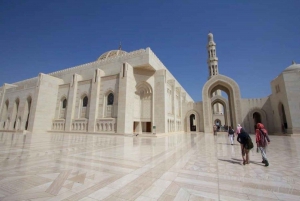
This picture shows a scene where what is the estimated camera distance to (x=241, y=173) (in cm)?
342

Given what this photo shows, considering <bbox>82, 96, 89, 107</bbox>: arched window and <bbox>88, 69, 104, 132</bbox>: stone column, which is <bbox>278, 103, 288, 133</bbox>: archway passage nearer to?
<bbox>88, 69, 104, 132</bbox>: stone column

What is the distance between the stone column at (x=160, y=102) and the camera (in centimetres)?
1747

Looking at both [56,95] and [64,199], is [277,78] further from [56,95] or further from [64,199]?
[56,95]

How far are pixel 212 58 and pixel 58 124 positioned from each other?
36.6 m

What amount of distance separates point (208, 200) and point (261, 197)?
3.03 ft

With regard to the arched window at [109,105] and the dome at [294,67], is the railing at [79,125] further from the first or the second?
the dome at [294,67]

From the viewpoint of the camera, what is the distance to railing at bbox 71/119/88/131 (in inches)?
742

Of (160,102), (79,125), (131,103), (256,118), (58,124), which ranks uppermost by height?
(160,102)

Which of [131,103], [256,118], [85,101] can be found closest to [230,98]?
[256,118]

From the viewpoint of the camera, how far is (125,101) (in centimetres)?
1636

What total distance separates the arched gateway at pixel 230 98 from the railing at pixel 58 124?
71.1ft

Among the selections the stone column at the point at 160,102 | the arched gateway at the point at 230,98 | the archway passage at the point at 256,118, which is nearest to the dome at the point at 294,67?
Answer: the arched gateway at the point at 230,98

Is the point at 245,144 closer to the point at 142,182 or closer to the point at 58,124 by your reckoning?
the point at 142,182

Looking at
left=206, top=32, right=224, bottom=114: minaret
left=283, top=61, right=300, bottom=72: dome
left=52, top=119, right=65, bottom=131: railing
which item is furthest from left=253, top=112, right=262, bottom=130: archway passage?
left=52, top=119, right=65, bottom=131: railing
